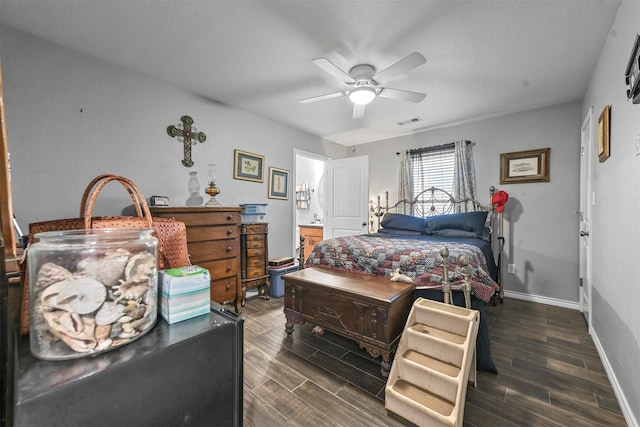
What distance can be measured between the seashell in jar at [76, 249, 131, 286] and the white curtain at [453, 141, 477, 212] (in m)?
4.24

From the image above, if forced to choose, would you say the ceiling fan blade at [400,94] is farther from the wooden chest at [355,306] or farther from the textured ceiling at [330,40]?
the wooden chest at [355,306]

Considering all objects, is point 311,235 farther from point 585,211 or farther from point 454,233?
point 585,211

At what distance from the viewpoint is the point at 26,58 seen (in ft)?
Result: 6.90

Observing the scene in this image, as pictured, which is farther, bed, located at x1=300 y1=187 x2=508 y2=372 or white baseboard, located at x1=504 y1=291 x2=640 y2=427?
bed, located at x1=300 y1=187 x2=508 y2=372

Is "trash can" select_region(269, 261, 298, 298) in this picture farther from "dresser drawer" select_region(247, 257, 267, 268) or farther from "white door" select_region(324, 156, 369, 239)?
"white door" select_region(324, 156, 369, 239)

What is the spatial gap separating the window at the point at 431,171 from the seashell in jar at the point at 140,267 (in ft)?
14.0

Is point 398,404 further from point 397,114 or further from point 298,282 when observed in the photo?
point 397,114

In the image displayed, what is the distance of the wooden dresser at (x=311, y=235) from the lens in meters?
5.28

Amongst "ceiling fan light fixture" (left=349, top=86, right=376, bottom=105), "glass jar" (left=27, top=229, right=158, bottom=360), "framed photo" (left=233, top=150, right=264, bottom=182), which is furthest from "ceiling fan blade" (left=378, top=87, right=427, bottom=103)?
"glass jar" (left=27, top=229, right=158, bottom=360)

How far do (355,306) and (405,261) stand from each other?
61 centimetres

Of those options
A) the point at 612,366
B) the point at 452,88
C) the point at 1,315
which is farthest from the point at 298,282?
the point at 452,88

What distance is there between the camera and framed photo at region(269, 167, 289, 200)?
399cm

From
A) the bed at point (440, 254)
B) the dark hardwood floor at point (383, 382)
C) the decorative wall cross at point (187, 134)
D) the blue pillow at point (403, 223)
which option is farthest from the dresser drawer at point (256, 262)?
the blue pillow at point (403, 223)

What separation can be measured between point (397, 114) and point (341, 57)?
1.73m
